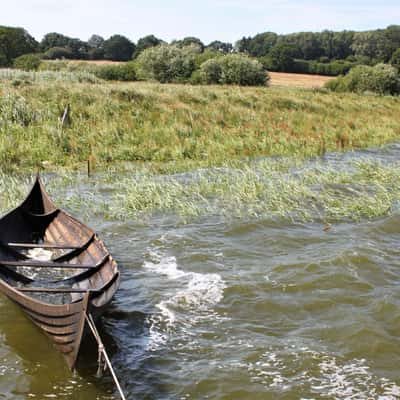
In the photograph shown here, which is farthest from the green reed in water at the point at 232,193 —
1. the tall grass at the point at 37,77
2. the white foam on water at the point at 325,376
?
the tall grass at the point at 37,77

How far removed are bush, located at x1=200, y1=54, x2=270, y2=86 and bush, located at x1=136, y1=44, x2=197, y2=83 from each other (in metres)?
2.86

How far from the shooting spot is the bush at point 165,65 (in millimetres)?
48719

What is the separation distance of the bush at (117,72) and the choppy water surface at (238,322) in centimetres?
4030

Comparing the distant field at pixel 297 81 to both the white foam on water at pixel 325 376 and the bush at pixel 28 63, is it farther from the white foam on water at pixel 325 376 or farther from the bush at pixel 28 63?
the white foam on water at pixel 325 376

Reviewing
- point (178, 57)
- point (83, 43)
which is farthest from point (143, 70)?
point (83, 43)

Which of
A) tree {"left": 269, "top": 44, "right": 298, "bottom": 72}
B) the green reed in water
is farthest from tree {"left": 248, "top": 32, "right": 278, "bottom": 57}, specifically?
the green reed in water

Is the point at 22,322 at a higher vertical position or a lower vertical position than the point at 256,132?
lower

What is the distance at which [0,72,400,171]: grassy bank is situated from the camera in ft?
61.9

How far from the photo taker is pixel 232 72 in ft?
151

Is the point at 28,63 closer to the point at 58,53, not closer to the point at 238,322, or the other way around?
the point at 58,53

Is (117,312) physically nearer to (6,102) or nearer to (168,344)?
(168,344)

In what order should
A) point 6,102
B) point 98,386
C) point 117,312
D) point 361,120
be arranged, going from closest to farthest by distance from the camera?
point 98,386, point 117,312, point 6,102, point 361,120

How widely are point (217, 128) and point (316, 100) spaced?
565 inches

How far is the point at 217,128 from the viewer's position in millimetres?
23094
